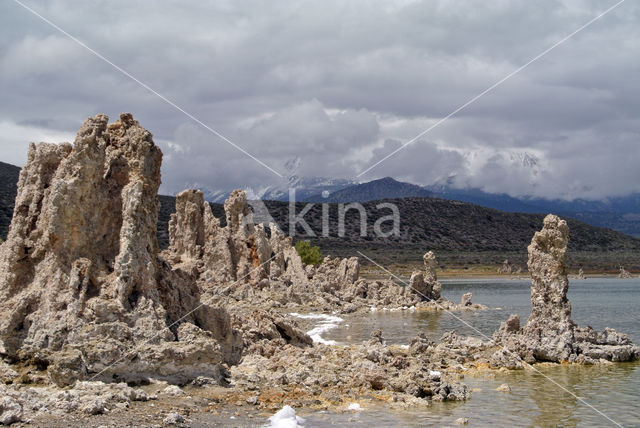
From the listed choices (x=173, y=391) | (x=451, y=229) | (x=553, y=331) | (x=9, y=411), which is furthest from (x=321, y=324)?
(x=451, y=229)

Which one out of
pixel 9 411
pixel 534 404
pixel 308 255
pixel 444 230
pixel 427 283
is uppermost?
pixel 444 230

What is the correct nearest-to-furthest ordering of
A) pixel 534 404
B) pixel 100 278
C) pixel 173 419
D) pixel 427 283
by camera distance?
pixel 173 419
pixel 534 404
pixel 100 278
pixel 427 283

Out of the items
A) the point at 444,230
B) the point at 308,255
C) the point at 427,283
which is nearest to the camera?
the point at 427,283

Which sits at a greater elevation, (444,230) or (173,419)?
(444,230)

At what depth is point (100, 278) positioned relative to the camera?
15.1 m

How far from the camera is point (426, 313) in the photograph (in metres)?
38.6

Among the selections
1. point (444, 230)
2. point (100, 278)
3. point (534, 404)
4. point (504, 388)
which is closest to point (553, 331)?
point (504, 388)

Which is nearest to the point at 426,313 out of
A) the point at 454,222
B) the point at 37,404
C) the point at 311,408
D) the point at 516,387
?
the point at 516,387

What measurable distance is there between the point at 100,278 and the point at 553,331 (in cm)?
1364

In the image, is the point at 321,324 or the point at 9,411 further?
the point at 321,324

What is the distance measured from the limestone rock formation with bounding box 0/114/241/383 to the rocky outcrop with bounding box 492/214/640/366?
30.1 ft

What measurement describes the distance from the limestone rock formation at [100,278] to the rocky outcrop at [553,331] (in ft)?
30.1

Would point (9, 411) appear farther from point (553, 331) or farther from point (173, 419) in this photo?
point (553, 331)

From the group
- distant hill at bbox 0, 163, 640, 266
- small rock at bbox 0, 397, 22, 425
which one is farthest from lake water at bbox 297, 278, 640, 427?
distant hill at bbox 0, 163, 640, 266
